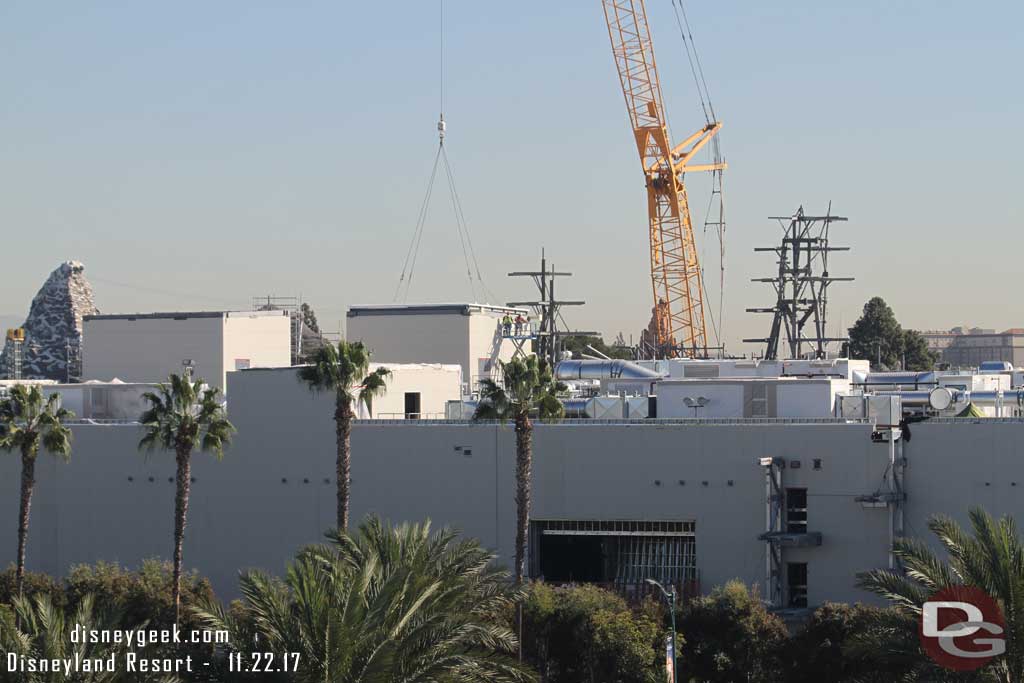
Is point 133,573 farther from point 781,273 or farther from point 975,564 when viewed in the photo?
point 781,273

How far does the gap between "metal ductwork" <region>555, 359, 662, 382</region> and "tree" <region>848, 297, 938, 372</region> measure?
230 ft

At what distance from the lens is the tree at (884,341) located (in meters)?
140

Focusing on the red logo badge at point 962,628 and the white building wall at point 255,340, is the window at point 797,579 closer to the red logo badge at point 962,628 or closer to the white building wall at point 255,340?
the red logo badge at point 962,628

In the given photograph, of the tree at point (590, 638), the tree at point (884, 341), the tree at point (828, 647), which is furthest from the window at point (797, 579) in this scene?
the tree at point (884, 341)

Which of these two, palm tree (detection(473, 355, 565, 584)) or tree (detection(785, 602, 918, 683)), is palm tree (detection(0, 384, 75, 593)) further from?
tree (detection(785, 602, 918, 683))

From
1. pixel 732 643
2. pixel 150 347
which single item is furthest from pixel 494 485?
pixel 150 347

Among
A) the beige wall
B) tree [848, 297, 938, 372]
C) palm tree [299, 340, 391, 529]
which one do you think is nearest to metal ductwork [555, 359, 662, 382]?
the beige wall

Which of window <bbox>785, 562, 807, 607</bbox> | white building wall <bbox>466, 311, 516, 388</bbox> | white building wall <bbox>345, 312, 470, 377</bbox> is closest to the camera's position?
window <bbox>785, 562, 807, 607</bbox>

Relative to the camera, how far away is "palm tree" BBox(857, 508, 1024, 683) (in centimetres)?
2842

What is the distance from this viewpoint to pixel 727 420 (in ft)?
159

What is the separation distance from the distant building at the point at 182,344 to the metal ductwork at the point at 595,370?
15033mm

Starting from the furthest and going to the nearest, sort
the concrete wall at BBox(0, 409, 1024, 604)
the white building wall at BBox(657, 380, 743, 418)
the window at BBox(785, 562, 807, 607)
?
the white building wall at BBox(657, 380, 743, 418) → the window at BBox(785, 562, 807, 607) → the concrete wall at BBox(0, 409, 1024, 604)

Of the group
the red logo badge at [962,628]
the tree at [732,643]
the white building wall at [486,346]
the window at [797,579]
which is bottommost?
the tree at [732,643]

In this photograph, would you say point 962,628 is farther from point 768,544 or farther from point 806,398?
point 806,398
